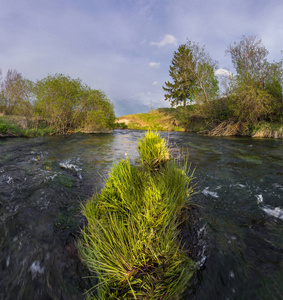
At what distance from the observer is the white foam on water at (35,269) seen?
2.05m

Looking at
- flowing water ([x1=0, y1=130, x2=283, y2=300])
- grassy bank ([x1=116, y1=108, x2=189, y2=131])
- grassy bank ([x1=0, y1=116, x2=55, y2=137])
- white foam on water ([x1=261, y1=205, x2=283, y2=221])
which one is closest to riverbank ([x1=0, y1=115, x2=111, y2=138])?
grassy bank ([x1=0, y1=116, x2=55, y2=137])

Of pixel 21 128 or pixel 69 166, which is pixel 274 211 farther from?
pixel 21 128

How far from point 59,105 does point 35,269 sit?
23111 mm

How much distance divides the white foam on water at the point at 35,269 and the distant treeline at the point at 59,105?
20.7 meters

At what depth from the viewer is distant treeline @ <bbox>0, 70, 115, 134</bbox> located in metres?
18.6

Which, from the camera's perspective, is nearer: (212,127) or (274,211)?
(274,211)

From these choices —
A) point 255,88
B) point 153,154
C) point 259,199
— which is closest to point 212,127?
point 255,88

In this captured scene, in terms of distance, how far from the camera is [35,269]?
2100 millimetres

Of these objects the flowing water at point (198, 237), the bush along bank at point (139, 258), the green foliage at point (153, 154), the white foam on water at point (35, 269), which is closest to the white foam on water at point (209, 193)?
the flowing water at point (198, 237)

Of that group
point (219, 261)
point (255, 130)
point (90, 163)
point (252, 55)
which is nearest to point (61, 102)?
point (90, 163)

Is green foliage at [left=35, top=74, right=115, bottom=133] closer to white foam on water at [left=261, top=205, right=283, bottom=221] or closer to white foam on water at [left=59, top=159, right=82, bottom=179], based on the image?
white foam on water at [left=59, top=159, right=82, bottom=179]

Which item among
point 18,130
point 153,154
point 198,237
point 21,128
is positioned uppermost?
point 21,128

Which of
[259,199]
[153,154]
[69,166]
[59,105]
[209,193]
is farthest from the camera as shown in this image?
[59,105]

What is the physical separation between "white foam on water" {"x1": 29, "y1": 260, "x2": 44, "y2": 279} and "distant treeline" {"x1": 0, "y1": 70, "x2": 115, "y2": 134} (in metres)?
20.7
